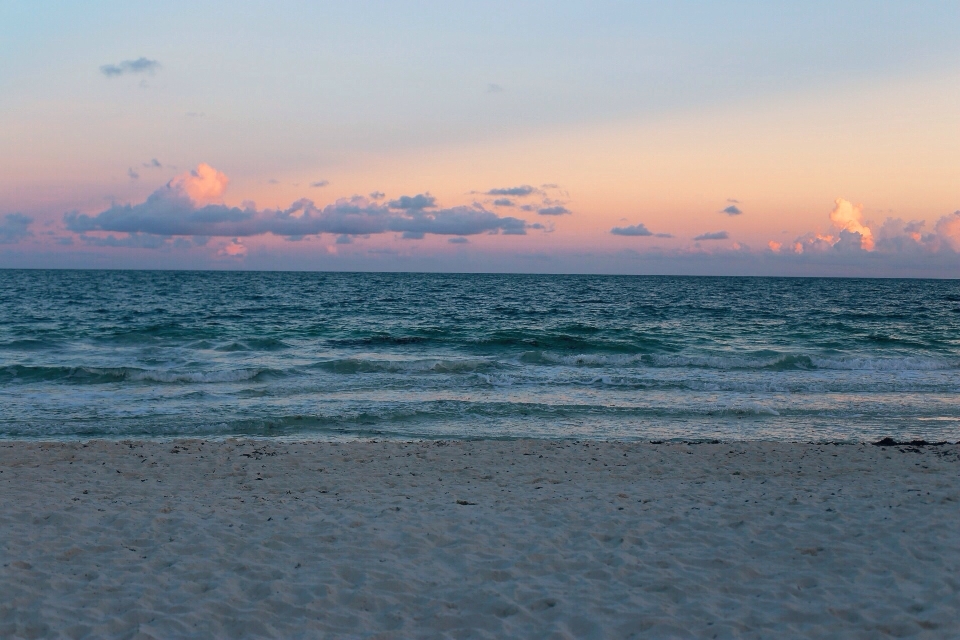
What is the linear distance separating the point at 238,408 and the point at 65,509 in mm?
7338

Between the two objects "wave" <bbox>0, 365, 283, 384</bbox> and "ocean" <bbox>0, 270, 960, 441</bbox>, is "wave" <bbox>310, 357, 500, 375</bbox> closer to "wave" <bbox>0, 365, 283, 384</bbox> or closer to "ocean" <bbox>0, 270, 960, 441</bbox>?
"ocean" <bbox>0, 270, 960, 441</bbox>

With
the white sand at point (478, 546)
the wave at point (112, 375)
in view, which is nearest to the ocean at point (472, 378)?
the wave at point (112, 375)

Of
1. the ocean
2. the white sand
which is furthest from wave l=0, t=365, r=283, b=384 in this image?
the white sand

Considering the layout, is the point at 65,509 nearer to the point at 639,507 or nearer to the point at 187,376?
the point at 639,507

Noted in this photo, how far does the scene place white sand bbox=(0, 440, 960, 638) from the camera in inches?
203

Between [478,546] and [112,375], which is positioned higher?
[478,546]

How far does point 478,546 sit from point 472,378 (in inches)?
487

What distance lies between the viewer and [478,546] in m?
6.68

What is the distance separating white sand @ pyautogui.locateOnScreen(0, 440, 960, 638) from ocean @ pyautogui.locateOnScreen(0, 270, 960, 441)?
3.15 m

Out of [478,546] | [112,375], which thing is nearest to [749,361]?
[478,546]

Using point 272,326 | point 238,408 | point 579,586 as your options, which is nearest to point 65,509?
point 579,586

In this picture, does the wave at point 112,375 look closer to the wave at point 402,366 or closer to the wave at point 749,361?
the wave at point 402,366

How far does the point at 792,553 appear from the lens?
21.0 feet

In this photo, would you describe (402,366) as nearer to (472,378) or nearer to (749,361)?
(472,378)
